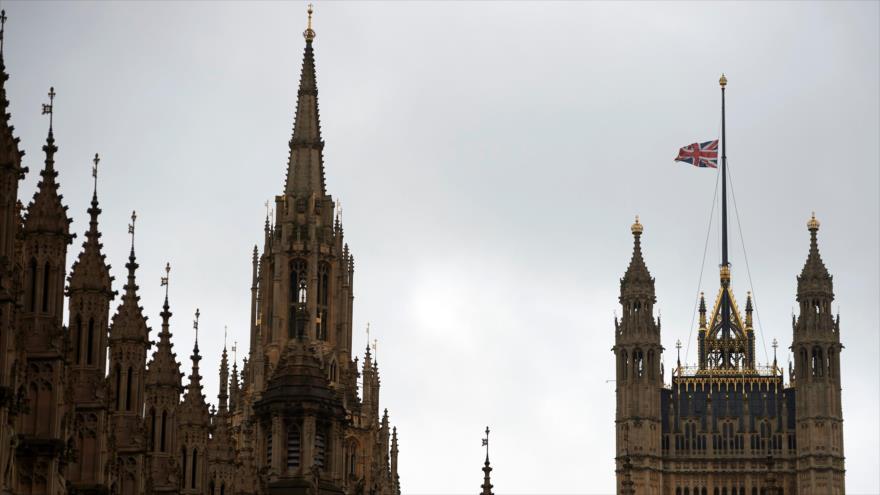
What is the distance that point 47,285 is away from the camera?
2339 inches

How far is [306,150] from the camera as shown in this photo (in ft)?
503

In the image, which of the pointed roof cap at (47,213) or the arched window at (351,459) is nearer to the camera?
the pointed roof cap at (47,213)

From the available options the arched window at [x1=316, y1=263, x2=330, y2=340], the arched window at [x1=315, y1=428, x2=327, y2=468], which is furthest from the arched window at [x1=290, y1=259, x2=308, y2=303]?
the arched window at [x1=315, y1=428, x2=327, y2=468]

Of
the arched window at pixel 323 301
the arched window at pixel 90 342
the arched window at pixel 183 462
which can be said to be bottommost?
the arched window at pixel 183 462

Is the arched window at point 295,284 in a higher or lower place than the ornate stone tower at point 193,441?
higher

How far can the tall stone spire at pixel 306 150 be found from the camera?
153 metres

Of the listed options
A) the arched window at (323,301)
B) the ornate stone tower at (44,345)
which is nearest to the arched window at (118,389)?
the ornate stone tower at (44,345)

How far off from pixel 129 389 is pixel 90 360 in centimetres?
Result: 482

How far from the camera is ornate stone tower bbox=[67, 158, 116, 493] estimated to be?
6318cm

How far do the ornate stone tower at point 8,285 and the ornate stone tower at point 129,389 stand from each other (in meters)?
13.9

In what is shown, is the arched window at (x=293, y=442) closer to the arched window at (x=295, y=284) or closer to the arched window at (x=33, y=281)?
the arched window at (x=33, y=281)

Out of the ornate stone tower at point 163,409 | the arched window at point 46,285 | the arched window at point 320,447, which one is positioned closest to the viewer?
the arched window at point 46,285

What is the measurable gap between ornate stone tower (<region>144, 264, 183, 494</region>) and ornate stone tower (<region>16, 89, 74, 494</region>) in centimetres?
1312

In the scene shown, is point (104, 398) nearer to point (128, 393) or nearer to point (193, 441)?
point (128, 393)
